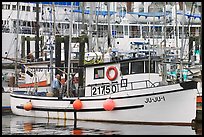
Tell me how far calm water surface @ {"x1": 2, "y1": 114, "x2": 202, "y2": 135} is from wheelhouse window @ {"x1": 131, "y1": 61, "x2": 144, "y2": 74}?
8.49ft

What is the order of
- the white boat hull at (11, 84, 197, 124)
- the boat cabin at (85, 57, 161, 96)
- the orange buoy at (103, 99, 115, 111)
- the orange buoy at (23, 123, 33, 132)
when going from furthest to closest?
1. the boat cabin at (85, 57, 161, 96)
2. the orange buoy at (103, 99, 115, 111)
3. the white boat hull at (11, 84, 197, 124)
4. the orange buoy at (23, 123, 33, 132)

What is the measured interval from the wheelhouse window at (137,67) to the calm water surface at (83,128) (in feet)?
8.49

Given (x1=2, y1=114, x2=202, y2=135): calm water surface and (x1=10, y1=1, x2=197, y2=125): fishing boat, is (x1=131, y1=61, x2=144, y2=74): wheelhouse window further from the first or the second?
(x1=2, y1=114, x2=202, y2=135): calm water surface

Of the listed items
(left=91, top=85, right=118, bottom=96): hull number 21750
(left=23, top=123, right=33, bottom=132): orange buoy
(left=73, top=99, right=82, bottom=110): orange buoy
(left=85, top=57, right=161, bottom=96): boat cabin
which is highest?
(left=85, top=57, right=161, bottom=96): boat cabin

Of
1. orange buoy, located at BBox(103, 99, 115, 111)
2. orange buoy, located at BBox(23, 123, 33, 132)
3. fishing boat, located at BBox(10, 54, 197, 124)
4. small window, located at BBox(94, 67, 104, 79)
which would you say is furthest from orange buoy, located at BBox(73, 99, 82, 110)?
orange buoy, located at BBox(23, 123, 33, 132)

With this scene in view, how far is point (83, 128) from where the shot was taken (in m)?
20.2

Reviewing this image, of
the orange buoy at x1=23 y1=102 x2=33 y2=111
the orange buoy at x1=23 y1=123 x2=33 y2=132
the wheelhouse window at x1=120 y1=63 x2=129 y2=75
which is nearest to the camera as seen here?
the orange buoy at x1=23 y1=123 x2=33 y2=132

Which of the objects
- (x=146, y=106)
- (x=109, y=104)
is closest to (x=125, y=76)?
(x=109, y=104)

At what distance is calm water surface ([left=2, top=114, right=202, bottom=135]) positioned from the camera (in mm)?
18359

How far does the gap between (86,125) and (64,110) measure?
9.06ft

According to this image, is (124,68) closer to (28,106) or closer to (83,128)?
(83,128)

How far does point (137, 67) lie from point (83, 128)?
4072 millimetres

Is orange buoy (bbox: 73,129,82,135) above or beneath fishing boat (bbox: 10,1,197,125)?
beneath

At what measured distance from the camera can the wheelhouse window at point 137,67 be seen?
22.5 meters
